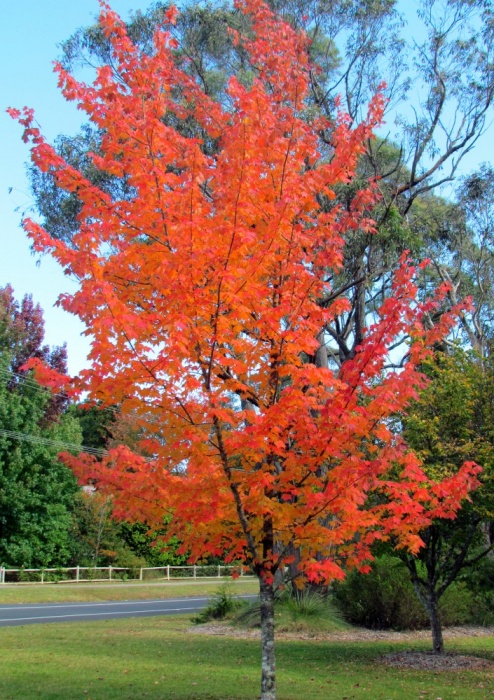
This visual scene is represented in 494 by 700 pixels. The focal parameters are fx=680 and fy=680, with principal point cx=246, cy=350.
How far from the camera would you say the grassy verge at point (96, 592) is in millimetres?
24438

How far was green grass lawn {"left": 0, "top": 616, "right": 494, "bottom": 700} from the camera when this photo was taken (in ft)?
27.3

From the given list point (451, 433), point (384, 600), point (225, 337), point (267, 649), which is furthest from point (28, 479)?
point (225, 337)

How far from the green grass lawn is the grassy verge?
32.3 ft

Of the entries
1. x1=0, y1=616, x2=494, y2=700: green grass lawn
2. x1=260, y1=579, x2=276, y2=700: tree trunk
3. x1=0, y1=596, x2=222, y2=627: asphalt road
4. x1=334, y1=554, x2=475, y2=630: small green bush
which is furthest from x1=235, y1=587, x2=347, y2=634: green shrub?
x1=260, y1=579, x2=276, y2=700: tree trunk

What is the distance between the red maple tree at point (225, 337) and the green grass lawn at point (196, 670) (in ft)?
9.59

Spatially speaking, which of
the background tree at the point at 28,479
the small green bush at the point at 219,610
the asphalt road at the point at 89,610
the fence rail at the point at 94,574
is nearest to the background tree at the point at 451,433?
the small green bush at the point at 219,610

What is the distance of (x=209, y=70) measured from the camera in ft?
62.3

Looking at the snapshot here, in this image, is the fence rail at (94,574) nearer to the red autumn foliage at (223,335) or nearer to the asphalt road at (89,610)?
the asphalt road at (89,610)

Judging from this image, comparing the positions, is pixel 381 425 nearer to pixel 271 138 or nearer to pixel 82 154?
pixel 271 138

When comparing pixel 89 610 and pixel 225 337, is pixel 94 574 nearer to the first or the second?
pixel 89 610

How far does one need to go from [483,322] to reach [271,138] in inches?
1006

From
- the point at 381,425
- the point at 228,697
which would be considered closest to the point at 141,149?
the point at 381,425

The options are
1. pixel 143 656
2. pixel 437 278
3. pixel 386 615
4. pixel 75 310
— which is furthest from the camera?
pixel 437 278

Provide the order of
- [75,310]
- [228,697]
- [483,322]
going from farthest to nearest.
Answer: [483,322]
[228,697]
[75,310]
